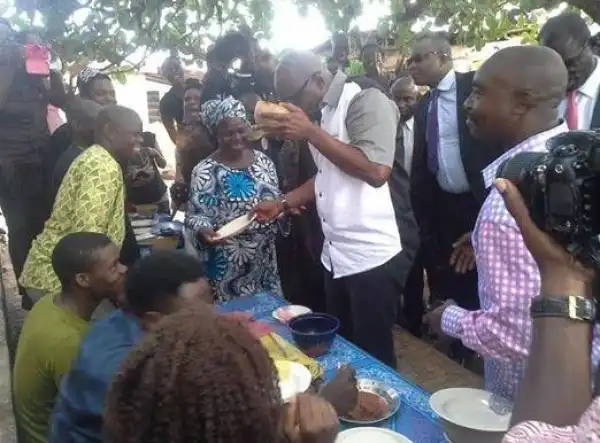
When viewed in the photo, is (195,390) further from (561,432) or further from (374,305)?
(374,305)

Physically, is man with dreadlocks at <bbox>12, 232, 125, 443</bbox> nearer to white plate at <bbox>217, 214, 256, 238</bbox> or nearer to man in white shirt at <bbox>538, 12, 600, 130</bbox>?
white plate at <bbox>217, 214, 256, 238</bbox>

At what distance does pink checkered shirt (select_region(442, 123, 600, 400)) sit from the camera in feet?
4.96

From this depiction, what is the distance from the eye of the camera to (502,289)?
5.07 ft

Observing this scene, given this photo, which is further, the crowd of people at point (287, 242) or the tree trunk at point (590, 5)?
the tree trunk at point (590, 5)

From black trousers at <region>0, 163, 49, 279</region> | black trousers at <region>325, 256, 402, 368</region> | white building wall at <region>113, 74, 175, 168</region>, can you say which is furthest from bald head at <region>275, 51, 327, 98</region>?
white building wall at <region>113, 74, 175, 168</region>

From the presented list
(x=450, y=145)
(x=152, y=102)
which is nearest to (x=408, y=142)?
(x=450, y=145)

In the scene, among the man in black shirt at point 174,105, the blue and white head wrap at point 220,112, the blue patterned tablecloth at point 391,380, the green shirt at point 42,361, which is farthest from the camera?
the man in black shirt at point 174,105

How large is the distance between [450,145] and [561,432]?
2.72m

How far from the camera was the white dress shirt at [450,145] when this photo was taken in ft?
11.6

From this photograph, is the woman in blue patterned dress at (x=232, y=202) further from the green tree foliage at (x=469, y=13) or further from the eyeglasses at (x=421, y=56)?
the eyeglasses at (x=421, y=56)

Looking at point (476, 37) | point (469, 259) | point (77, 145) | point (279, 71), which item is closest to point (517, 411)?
point (469, 259)

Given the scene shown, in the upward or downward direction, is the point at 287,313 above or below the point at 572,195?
below

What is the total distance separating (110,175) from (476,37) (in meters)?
2.91

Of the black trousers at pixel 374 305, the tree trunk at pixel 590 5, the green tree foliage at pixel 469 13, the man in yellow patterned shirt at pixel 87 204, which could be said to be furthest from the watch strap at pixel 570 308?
the tree trunk at pixel 590 5
